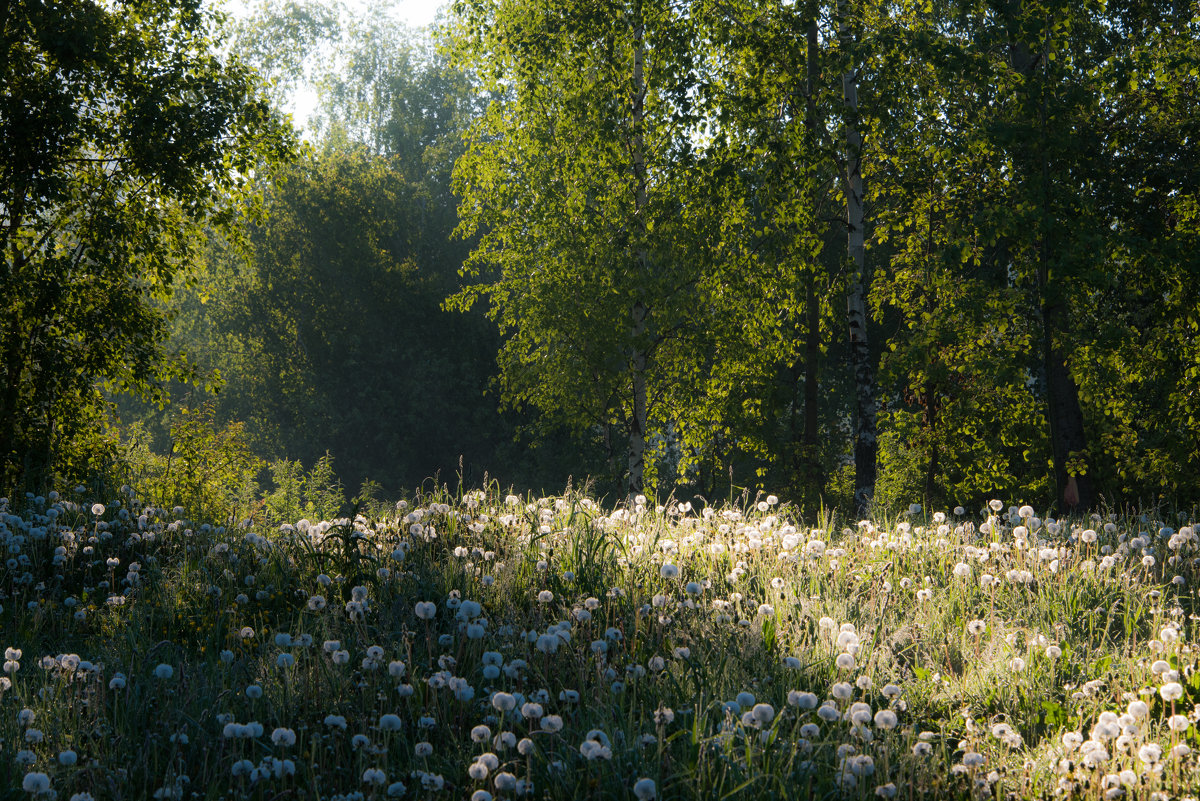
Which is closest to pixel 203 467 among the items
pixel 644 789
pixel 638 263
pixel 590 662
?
pixel 638 263

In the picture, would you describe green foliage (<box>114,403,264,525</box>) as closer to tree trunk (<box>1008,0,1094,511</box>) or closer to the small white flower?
tree trunk (<box>1008,0,1094,511</box>)

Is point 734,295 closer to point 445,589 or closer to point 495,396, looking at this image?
point 445,589

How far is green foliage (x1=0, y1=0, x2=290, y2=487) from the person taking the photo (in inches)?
410

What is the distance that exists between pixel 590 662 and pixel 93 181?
10.5 metres

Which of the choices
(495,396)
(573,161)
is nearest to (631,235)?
(573,161)

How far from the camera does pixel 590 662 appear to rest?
416 centimetres

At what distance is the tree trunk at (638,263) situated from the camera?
15.7 meters

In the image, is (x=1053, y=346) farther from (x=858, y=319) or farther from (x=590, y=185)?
(x=590, y=185)

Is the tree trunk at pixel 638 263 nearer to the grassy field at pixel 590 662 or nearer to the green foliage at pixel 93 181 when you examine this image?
the green foliage at pixel 93 181

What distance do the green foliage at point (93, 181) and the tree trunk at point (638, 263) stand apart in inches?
252

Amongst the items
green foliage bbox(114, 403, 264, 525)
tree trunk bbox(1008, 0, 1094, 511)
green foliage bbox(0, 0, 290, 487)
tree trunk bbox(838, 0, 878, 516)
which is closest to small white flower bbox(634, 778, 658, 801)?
green foliage bbox(0, 0, 290, 487)

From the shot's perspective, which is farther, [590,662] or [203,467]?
[203,467]

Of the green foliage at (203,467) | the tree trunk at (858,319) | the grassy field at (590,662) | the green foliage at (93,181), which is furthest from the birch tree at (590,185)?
the grassy field at (590,662)

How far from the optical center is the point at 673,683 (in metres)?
3.98
